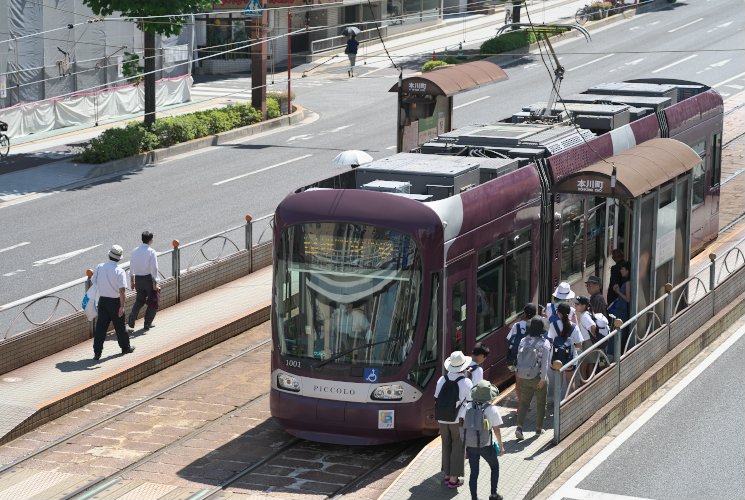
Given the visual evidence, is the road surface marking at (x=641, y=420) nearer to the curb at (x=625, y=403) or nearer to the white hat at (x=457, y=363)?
the curb at (x=625, y=403)

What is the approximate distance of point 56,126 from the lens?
4294cm

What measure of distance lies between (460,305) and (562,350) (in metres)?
1.36

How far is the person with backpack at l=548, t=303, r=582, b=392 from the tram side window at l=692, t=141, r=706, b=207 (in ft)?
35.6

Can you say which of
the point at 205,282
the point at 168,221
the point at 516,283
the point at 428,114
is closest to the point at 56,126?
the point at 168,221

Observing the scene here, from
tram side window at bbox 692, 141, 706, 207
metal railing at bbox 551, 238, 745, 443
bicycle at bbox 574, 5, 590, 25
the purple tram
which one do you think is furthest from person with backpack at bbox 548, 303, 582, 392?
bicycle at bbox 574, 5, 590, 25

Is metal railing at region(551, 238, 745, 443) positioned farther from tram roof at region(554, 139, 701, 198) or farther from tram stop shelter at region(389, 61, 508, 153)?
tram stop shelter at region(389, 61, 508, 153)

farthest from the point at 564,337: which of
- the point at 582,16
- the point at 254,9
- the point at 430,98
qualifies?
the point at 582,16

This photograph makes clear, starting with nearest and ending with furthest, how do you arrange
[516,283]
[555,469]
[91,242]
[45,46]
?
[555,469] < [516,283] < [91,242] < [45,46]

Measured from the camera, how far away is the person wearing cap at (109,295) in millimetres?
19938

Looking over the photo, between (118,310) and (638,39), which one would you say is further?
(638,39)

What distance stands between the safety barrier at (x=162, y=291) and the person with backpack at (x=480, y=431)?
295 inches

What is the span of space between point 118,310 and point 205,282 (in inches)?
179

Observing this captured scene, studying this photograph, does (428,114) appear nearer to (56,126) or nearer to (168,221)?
(168,221)

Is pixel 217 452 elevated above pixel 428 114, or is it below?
below
